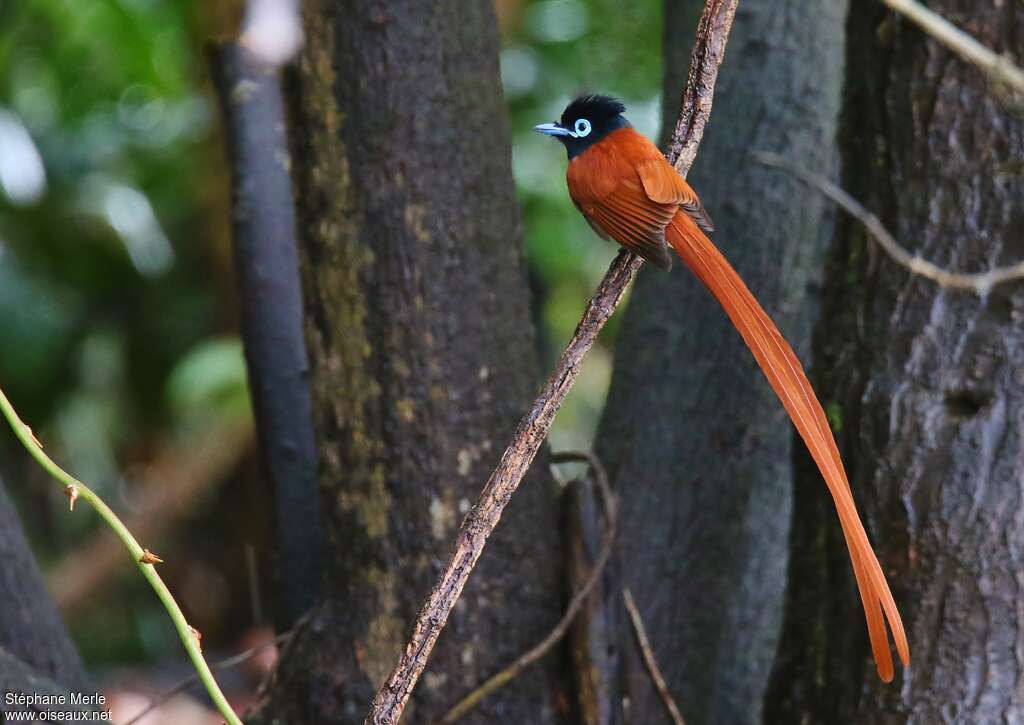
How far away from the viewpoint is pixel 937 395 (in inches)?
71.0

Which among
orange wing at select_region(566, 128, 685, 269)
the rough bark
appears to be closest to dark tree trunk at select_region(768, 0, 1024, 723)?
orange wing at select_region(566, 128, 685, 269)

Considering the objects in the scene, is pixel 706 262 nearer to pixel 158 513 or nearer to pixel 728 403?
pixel 728 403

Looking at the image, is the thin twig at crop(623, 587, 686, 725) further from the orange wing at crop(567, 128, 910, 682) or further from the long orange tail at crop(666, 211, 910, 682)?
the long orange tail at crop(666, 211, 910, 682)

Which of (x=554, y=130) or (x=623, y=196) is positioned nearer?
(x=623, y=196)

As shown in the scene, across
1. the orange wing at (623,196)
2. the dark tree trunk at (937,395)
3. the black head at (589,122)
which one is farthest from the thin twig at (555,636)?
the black head at (589,122)

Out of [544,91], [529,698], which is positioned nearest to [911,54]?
[529,698]

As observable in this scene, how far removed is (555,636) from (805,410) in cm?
74

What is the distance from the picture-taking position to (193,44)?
606 centimetres

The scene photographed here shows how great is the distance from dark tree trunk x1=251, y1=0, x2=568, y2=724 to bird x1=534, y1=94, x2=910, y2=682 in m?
0.19

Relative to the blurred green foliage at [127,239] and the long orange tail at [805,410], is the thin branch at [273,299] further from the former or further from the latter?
the blurred green foliage at [127,239]

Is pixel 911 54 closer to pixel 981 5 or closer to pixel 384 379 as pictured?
pixel 981 5

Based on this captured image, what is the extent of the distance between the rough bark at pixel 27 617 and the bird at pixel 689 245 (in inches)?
45.2

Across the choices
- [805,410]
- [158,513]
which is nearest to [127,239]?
[158,513]

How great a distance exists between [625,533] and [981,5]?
1.23 m
